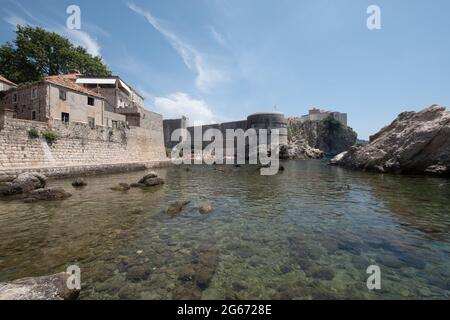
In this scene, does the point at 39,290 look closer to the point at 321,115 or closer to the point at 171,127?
the point at 171,127

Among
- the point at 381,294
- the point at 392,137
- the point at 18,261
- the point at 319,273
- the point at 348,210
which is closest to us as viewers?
the point at 381,294

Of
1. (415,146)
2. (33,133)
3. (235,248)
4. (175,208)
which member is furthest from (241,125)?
(235,248)

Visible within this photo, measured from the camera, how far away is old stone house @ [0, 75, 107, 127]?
803 inches

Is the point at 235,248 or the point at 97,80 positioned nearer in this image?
the point at 235,248

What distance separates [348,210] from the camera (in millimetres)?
8727

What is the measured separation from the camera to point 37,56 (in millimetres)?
34969

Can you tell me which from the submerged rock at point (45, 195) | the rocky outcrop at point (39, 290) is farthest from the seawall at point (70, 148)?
the rocky outcrop at point (39, 290)

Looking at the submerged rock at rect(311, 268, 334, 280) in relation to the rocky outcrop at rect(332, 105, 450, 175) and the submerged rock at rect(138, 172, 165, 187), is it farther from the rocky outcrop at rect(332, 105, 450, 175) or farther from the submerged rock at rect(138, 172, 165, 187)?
the rocky outcrop at rect(332, 105, 450, 175)

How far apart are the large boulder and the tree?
108 ft

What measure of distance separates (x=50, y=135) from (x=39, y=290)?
19621 mm

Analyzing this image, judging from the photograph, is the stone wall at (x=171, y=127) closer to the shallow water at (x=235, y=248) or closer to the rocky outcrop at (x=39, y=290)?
the shallow water at (x=235, y=248)
